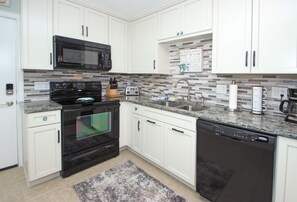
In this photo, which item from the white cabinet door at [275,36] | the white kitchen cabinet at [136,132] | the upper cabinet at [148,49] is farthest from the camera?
the upper cabinet at [148,49]

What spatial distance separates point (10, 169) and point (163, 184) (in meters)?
2.14

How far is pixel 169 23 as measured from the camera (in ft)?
8.25

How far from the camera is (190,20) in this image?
7.34 ft

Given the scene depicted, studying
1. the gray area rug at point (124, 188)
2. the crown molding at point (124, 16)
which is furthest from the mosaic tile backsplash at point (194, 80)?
the gray area rug at point (124, 188)

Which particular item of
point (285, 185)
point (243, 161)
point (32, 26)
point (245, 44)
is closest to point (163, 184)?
point (243, 161)

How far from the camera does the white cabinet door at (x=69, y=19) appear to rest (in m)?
2.32

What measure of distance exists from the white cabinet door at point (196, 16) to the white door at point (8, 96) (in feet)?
7.55

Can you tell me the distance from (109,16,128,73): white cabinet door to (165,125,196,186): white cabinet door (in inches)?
61.9

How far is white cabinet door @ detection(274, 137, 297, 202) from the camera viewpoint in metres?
1.22

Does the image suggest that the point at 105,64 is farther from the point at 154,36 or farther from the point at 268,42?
the point at 268,42

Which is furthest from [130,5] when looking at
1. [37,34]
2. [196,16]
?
[37,34]

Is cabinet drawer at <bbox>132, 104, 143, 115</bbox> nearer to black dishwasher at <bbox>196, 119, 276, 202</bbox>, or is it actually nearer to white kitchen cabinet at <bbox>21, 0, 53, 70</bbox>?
black dishwasher at <bbox>196, 119, 276, 202</bbox>

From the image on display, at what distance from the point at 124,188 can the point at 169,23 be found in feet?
7.60

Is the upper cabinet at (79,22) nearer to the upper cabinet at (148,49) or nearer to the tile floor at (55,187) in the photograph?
the upper cabinet at (148,49)
